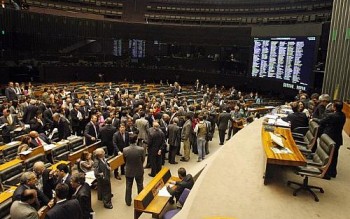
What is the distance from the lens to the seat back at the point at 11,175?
554cm

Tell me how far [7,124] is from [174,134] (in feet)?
14.9

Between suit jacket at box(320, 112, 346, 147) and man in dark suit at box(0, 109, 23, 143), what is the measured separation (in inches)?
294

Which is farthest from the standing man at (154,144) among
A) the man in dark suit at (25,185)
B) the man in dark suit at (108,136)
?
the man in dark suit at (25,185)

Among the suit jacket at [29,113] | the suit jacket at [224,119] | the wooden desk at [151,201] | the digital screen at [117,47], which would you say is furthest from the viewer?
the digital screen at [117,47]

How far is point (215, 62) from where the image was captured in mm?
19938

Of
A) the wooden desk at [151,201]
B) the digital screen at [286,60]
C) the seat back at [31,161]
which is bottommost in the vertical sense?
the wooden desk at [151,201]

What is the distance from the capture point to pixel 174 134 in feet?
26.7

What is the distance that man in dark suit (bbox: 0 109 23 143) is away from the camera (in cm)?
807

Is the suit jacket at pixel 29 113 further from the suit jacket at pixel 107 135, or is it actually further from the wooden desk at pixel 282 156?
the wooden desk at pixel 282 156

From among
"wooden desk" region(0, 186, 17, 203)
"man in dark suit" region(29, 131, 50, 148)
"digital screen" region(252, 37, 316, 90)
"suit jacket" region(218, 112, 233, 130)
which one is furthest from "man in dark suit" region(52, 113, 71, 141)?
"digital screen" region(252, 37, 316, 90)

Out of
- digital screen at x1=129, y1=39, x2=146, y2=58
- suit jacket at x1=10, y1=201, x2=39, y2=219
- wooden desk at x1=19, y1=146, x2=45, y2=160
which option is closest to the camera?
suit jacket at x1=10, y1=201, x2=39, y2=219

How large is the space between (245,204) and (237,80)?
14.9 metres

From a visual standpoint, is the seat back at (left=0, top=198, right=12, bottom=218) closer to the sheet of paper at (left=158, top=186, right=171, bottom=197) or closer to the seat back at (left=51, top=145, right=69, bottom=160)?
the seat back at (left=51, top=145, right=69, bottom=160)

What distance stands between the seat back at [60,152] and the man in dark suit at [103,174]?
4.97ft
